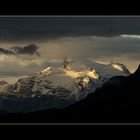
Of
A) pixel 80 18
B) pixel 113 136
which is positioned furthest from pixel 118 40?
pixel 113 136

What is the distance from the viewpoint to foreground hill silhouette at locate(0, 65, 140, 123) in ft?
12.3

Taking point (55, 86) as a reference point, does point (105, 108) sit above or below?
below

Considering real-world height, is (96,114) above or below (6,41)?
below

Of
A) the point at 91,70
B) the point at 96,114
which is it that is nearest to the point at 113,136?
the point at 96,114

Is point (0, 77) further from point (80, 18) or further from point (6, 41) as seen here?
point (80, 18)

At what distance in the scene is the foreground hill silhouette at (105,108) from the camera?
12.3ft

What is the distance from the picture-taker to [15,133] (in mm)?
3713

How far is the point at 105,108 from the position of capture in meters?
3.82
